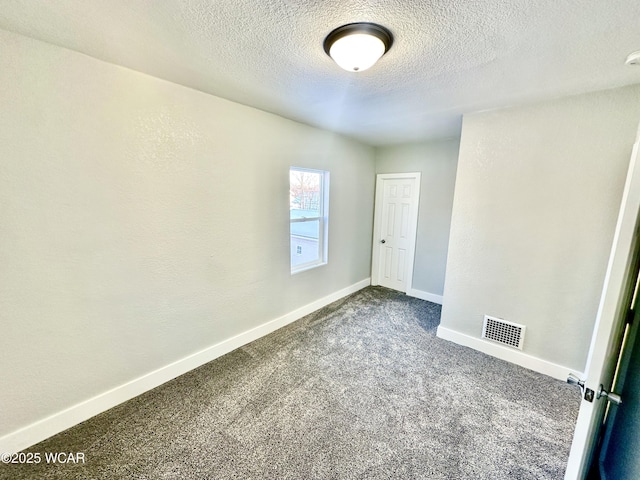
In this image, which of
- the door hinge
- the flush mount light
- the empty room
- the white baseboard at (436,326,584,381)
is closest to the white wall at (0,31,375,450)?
the empty room

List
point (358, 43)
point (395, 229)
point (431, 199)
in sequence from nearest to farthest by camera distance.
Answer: point (358, 43)
point (431, 199)
point (395, 229)

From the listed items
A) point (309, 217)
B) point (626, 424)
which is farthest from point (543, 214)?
point (309, 217)

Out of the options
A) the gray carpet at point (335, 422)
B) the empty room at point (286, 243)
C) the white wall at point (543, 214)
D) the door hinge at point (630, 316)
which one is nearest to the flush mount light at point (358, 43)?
the empty room at point (286, 243)

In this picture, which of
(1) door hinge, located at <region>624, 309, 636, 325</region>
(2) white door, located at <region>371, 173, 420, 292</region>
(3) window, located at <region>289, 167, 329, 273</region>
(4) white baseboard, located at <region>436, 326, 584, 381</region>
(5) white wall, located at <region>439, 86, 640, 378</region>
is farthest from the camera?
(2) white door, located at <region>371, 173, 420, 292</region>

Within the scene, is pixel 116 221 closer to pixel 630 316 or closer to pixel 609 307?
pixel 609 307

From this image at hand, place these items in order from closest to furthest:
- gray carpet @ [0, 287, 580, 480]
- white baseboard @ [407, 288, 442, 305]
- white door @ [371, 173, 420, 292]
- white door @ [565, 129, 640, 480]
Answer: white door @ [565, 129, 640, 480] < gray carpet @ [0, 287, 580, 480] < white baseboard @ [407, 288, 442, 305] < white door @ [371, 173, 420, 292]

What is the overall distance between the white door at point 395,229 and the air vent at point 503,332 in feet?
5.12

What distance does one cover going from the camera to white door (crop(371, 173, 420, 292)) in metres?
4.02

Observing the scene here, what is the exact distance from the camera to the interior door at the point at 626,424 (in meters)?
1.10

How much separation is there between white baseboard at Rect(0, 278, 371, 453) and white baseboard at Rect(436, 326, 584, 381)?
1.90m

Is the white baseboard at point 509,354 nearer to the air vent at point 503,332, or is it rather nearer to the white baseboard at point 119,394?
the air vent at point 503,332

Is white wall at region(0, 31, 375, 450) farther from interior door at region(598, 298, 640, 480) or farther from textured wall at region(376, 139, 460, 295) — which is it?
interior door at region(598, 298, 640, 480)

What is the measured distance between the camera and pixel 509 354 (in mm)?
2492

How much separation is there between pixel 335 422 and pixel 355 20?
2376mm
